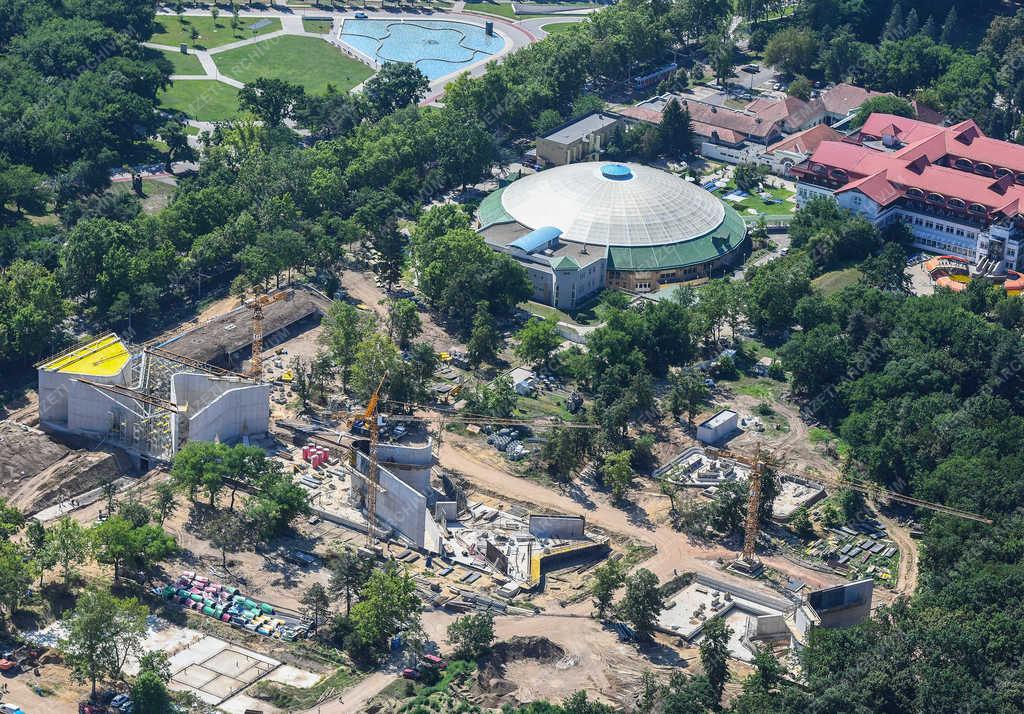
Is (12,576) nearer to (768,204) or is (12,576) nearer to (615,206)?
(615,206)

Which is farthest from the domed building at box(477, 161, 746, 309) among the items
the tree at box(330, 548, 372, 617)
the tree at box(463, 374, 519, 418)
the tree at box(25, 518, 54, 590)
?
the tree at box(25, 518, 54, 590)

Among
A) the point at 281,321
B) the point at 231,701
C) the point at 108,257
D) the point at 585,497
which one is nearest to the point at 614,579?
the point at 585,497

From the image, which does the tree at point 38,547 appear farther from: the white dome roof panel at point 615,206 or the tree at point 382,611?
the white dome roof panel at point 615,206

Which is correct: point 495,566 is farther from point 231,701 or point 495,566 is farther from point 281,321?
point 281,321

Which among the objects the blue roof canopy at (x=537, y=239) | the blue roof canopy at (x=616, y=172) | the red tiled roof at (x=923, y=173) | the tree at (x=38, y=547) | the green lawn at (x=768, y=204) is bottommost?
the tree at (x=38, y=547)

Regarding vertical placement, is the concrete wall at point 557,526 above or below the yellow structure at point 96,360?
below

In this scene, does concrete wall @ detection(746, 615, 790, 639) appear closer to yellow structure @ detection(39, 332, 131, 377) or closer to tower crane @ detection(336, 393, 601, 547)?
tower crane @ detection(336, 393, 601, 547)

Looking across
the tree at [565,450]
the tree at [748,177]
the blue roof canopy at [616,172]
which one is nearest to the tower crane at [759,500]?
the tree at [565,450]

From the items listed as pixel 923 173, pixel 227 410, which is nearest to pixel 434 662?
pixel 227 410
